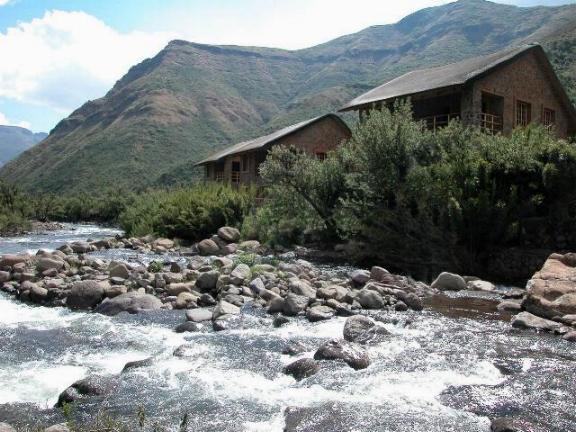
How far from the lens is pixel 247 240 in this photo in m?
20.1

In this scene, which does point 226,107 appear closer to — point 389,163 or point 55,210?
point 55,210

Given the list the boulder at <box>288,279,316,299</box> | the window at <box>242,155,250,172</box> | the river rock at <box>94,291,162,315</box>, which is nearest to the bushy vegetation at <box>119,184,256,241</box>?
the window at <box>242,155,250,172</box>

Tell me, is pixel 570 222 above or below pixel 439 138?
below

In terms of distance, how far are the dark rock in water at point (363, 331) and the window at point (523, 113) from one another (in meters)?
18.1

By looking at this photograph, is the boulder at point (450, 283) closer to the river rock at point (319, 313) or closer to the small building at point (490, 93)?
the river rock at point (319, 313)

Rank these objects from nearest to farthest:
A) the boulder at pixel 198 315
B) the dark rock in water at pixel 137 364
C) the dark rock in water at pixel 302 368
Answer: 1. the dark rock in water at pixel 302 368
2. the dark rock in water at pixel 137 364
3. the boulder at pixel 198 315

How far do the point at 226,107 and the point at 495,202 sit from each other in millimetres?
96383

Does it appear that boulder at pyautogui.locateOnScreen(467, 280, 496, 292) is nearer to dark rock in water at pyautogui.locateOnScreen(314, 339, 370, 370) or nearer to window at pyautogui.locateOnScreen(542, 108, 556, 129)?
dark rock in water at pyautogui.locateOnScreen(314, 339, 370, 370)

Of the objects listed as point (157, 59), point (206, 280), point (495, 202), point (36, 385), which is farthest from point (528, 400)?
point (157, 59)

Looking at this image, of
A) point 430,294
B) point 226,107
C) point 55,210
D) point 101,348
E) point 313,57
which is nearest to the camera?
point 101,348

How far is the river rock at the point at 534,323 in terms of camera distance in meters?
7.86

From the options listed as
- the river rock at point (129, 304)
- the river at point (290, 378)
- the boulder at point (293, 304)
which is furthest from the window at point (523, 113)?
the river rock at point (129, 304)

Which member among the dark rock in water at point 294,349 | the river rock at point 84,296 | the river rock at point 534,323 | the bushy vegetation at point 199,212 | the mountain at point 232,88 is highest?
the mountain at point 232,88

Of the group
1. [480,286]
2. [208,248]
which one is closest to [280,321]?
[480,286]
